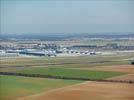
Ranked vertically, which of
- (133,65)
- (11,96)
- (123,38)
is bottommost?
(11,96)

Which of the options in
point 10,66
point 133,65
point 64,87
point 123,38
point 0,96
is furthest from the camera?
point 10,66

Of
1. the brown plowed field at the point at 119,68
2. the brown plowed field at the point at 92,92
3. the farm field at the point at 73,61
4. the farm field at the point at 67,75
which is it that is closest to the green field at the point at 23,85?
the farm field at the point at 67,75

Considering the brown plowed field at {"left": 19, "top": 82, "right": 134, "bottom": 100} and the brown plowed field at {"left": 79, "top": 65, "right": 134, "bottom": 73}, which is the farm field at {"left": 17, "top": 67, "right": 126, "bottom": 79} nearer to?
the brown plowed field at {"left": 79, "top": 65, "right": 134, "bottom": 73}

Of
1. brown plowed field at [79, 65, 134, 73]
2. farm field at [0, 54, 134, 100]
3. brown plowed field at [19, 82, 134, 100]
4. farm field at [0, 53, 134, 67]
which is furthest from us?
farm field at [0, 53, 134, 67]

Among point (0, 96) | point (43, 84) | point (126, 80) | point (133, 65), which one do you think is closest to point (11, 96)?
point (0, 96)

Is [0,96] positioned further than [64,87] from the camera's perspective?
No

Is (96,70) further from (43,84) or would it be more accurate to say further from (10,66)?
(10,66)

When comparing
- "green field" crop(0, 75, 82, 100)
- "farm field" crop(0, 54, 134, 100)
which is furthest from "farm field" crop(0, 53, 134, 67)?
"green field" crop(0, 75, 82, 100)
